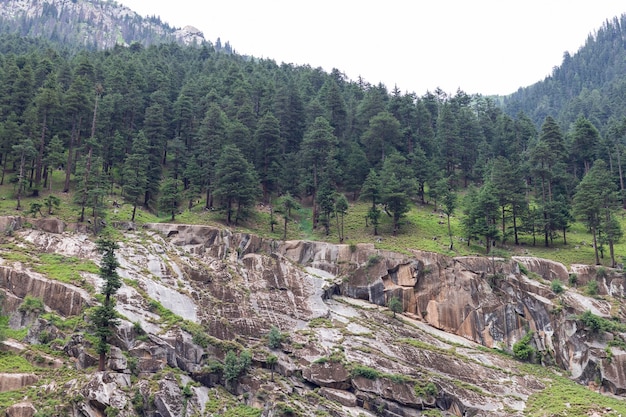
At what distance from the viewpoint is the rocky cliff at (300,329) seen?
3838cm

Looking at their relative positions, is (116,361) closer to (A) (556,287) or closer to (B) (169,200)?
(B) (169,200)

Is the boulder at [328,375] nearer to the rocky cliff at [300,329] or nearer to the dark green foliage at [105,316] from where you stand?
the rocky cliff at [300,329]

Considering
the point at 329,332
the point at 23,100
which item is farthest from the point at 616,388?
the point at 23,100

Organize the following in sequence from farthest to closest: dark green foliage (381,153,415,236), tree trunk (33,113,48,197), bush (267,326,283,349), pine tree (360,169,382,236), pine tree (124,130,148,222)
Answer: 1. dark green foliage (381,153,415,236)
2. pine tree (360,169,382,236)
3. tree trunk (33,113,48,197)
4. pine tree (124,130,148,222)
5. bush (267,326,283,349)

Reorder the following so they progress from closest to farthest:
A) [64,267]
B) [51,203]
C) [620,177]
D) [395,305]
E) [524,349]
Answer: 1. [64,267]
2. [524,349]
3. [395,305]
4. [51,203]
5. [620,177]

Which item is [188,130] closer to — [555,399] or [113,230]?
[113,230]

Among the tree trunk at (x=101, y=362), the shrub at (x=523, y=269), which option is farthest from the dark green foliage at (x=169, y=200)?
the shrub at (x=523, y=269)

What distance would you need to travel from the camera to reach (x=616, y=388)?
4612cm

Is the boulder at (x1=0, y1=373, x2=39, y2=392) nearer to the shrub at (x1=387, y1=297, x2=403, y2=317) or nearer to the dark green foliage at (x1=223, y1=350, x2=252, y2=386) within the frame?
the dark green foliage at (x1=223, y1=350, x2=252, y2=386)

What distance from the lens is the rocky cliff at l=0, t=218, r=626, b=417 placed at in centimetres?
3838

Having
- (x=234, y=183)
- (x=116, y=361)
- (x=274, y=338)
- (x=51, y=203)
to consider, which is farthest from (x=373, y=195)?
(x=116, y=361)

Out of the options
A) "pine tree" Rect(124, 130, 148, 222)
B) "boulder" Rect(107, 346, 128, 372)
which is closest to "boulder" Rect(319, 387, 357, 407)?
"boulder" Rect(107, 346, 128, 372)

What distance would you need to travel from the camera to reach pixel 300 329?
47969mm

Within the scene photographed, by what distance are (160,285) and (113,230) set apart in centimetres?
1188
